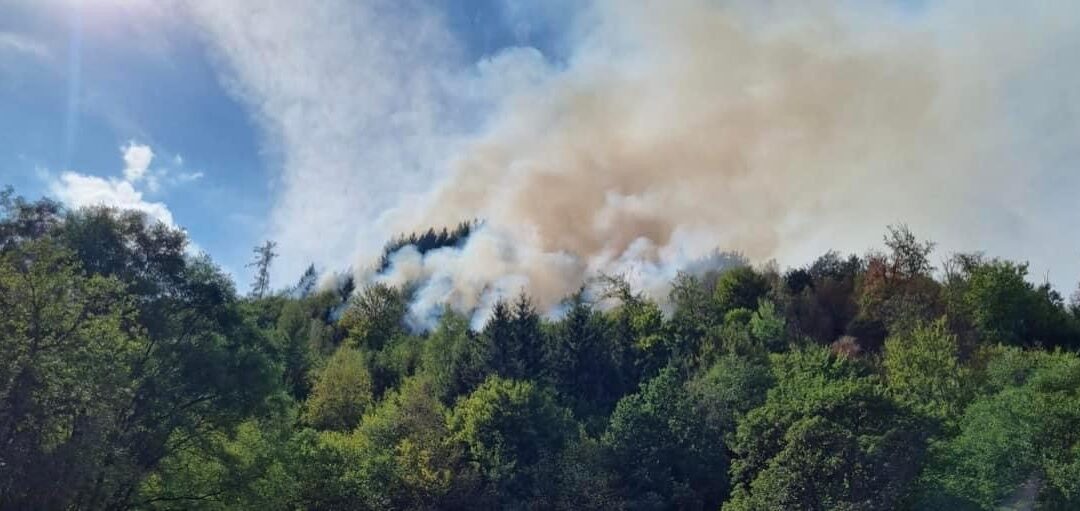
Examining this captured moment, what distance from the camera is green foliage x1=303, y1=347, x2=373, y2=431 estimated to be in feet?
192

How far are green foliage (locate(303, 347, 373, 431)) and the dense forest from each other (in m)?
0.18

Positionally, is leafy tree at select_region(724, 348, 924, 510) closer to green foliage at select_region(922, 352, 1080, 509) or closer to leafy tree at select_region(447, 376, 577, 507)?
green foliage at select_region(922, 352, 1080, 509)

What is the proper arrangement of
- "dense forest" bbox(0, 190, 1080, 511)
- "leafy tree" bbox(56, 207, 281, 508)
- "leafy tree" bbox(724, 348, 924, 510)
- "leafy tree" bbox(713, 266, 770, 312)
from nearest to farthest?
"dense forest" bbox(0, 190, 1080, 511), "leafy tree" bbox(56, 207, 281, 508), "leafy tree" bbox(724, 348, 924, 510), "leafy tree" bbox(713, 266, 770, 312)

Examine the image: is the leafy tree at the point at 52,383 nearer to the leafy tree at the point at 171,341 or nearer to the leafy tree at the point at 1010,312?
the leafy tree at the point at 171,341

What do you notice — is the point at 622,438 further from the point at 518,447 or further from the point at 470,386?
the point at 470,386

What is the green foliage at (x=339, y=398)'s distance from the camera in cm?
5850

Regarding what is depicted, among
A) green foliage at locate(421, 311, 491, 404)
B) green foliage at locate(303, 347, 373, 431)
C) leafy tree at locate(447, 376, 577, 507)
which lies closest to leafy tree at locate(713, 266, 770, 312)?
green foliage at locate(421, 311, 491, 404)

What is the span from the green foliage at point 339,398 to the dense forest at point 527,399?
179mm

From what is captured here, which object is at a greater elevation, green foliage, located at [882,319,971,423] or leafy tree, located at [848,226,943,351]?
leafy tree, located at [848,226,943,351]

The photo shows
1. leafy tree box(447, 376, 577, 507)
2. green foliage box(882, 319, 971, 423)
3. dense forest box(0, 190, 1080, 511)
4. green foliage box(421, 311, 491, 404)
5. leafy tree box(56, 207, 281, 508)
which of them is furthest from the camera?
green foliage box(421, 311, 491, 404)

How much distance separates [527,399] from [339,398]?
65.7 feet

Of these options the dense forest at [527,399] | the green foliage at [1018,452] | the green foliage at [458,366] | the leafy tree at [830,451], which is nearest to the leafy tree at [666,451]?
the dense forest at [527,399]

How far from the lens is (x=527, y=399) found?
46344 mm

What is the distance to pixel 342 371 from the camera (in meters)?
62.7
